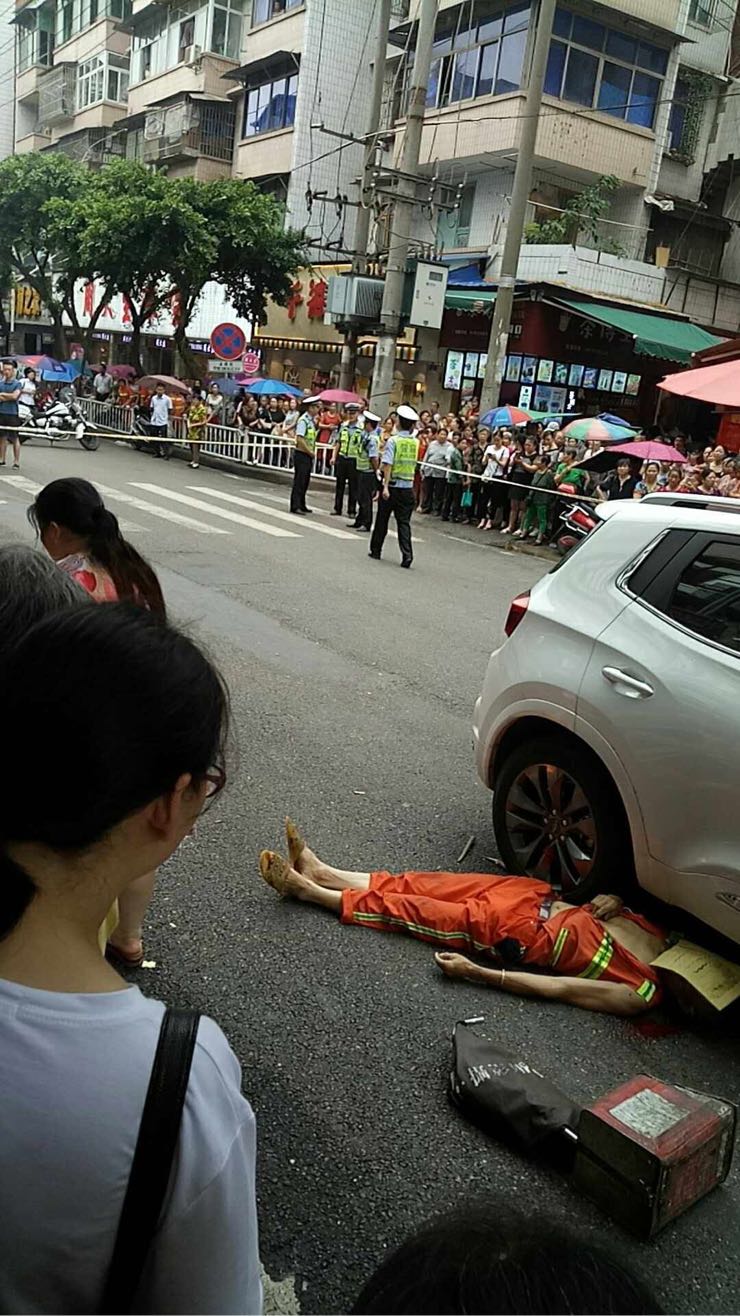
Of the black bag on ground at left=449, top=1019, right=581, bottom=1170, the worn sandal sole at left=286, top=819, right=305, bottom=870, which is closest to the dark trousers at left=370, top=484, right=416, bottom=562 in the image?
the worn sandal sole at left=286, top=819, right=305, bottom=870

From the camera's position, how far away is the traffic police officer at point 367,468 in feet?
51.1

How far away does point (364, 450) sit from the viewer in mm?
15906

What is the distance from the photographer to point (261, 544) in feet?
42.4

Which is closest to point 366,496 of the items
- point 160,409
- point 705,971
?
point 160,409

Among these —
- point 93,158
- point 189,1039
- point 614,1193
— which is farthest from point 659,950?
point 93,158

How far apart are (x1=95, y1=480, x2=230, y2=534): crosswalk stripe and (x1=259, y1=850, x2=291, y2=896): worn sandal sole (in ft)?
31.6

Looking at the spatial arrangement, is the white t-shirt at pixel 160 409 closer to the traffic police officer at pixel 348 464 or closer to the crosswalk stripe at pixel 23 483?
the crosswalk stripe at pixel 23 483

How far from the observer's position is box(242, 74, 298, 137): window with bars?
31.3m

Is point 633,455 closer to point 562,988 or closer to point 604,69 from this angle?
point 562,988

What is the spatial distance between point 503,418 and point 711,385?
564 cm

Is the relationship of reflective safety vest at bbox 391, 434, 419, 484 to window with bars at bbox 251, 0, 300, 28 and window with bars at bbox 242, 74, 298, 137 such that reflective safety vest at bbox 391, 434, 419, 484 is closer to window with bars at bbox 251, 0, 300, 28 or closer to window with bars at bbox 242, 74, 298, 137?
window with bars at bbox 242, 74, 298, 137

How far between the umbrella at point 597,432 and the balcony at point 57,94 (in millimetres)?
42242

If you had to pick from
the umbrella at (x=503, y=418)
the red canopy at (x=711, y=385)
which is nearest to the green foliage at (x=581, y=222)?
the umbrella at (x=503, y=418)

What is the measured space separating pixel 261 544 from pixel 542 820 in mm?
9272
